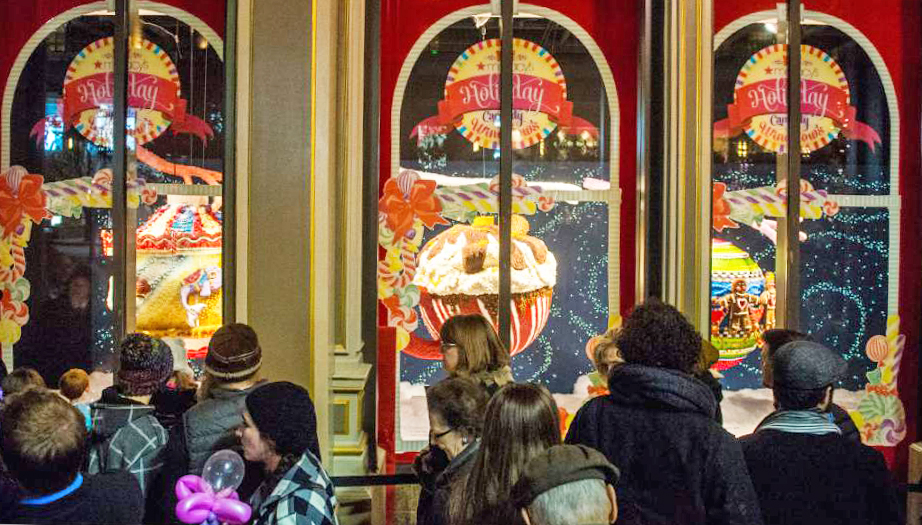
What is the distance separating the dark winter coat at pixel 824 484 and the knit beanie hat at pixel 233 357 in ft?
5.56

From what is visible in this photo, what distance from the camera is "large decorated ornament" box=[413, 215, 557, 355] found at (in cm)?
636

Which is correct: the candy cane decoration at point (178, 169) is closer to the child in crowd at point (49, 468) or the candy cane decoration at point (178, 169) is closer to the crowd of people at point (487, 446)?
the crowd of people at point (487, 446)

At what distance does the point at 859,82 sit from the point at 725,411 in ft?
7.80

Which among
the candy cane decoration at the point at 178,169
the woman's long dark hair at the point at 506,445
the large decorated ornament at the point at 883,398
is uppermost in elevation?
the candy cane decoration at the point at 178,169

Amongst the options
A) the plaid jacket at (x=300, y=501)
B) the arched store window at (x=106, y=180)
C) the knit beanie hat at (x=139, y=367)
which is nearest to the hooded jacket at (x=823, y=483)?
the plaid jacket at (x=300, y=501)

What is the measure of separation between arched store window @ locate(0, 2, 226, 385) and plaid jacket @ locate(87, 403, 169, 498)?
275 cm

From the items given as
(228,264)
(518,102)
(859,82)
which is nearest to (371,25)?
(518,102)

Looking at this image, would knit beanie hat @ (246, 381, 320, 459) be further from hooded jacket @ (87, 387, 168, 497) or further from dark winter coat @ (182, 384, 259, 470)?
hooded jacket @ (87, 387, 168, 497)

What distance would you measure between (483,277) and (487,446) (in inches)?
156

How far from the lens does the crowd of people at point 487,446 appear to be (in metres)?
2.49

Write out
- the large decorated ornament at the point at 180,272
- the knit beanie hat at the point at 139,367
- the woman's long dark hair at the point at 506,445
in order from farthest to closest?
the large decorated ornament at the point at 180,272, the knit beanie hat at the point at 139,367, the woman's long dark hair at the point at 506,445

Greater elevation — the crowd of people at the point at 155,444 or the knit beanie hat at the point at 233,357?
the knit beanie hat at the point at 233,357

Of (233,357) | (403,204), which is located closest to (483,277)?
(403,204)

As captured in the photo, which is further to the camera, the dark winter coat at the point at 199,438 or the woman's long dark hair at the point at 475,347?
the woman's long dark hair at the point at 475,347
